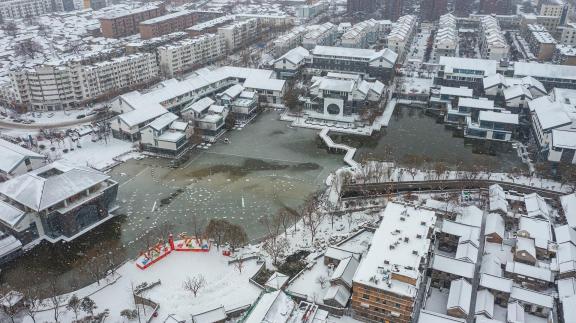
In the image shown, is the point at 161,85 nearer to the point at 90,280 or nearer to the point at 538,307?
the point at 90,280

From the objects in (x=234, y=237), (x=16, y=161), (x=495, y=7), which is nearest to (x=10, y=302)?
(x=234, y=237)

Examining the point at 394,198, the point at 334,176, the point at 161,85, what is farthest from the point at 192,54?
the point at 394,198

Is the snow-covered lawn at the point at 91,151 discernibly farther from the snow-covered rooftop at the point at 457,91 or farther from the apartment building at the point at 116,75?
the snow-covered rooftop at the point at 457,91

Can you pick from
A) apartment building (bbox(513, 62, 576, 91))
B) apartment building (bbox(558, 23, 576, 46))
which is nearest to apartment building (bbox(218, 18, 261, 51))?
apartment building (bbox(513, 62, 576, 91))

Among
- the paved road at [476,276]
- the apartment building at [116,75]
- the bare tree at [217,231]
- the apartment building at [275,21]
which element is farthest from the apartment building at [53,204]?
the apartment building at [275,21]

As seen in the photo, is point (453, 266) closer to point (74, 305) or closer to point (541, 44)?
point (74, 305)

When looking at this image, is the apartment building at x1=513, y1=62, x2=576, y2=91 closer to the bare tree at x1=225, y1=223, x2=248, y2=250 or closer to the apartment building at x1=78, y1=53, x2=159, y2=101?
the bare tree at x1=225, y1=223, x2=248, y2=250
